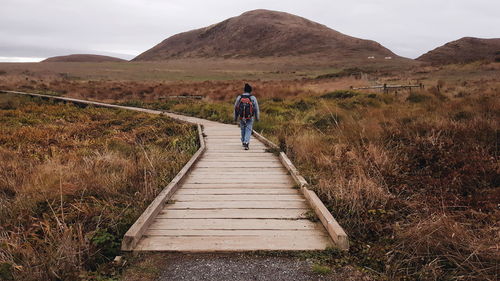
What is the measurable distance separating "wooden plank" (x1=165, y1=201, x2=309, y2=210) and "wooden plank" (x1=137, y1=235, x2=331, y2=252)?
94cm

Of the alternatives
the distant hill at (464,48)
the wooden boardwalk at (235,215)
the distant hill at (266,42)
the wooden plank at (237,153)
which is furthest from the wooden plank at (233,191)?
the distant hill at (464,48)

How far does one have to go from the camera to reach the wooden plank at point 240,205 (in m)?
5.03

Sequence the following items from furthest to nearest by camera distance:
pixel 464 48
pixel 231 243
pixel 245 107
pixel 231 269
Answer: pixel 464 48 < pixel 245 107 < pixel 231 243 < pixel 231 269

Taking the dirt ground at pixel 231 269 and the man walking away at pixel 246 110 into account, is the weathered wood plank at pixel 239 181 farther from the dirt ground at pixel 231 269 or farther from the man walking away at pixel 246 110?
the man walking away at pixel 246 110

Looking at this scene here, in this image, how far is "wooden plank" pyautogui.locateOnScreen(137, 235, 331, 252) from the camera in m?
3.86

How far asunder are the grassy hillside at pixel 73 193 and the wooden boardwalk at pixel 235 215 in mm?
474

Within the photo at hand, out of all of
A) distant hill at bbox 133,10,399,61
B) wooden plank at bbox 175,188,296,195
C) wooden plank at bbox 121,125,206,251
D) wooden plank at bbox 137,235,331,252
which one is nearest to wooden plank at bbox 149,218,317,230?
wooden plank at bbox 121,125,206,251

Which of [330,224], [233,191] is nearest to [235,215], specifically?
[233,191]

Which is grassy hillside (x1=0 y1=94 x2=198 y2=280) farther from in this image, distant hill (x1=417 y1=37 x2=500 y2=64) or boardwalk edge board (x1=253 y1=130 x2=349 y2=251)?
distant hill (x1=417 y1=37 x2=500 y2=64)

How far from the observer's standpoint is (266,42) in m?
160

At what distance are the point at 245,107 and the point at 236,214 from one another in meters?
4.51

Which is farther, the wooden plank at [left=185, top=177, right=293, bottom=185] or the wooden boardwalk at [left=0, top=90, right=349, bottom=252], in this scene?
the wooden plank at [left=185, top=177, right=293, bottom=185]

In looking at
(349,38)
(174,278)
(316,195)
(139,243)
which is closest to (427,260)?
(316,195)

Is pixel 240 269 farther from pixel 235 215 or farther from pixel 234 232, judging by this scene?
pixel 235 215
